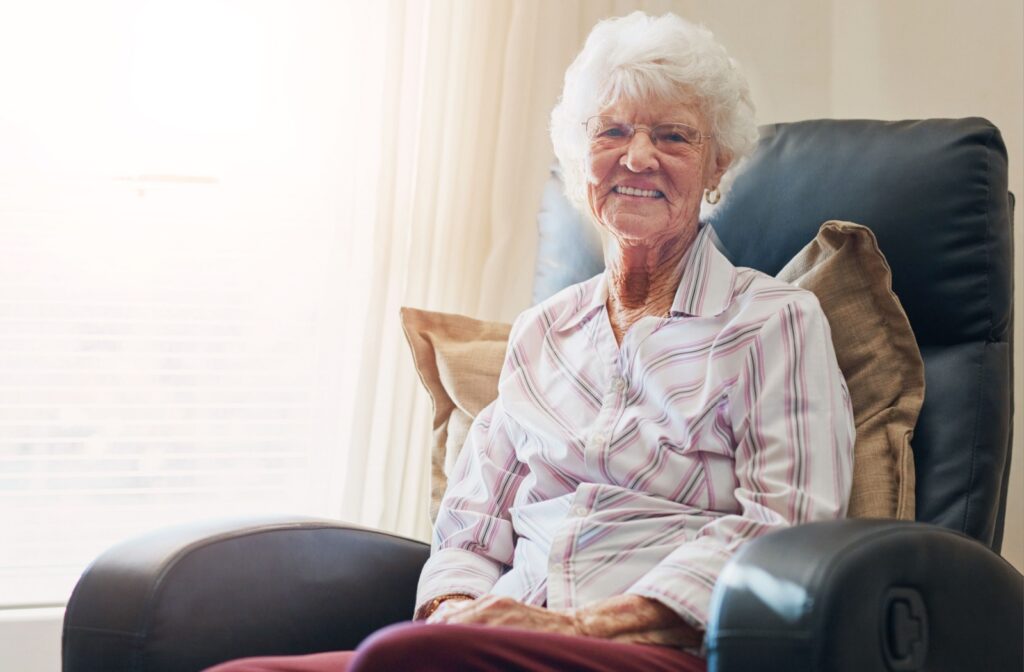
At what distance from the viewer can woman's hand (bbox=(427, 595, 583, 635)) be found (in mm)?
1132

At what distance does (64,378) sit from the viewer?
2.14m

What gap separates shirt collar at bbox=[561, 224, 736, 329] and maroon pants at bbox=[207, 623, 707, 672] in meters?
0.50

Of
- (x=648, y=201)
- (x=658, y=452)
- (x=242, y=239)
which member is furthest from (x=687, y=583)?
(x=242, y=239)

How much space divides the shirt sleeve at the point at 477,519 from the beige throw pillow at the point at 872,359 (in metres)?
0.46

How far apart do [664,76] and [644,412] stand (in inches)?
17.4

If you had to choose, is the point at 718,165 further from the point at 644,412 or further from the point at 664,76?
the point at 644,412

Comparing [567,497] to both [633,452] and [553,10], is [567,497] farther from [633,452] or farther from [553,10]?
[553,10]

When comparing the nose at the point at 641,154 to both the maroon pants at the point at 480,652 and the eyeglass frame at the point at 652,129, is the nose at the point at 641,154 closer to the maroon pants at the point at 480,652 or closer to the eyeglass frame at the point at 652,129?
the eyeglass frame at the point at 652,129

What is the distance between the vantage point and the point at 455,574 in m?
1.41

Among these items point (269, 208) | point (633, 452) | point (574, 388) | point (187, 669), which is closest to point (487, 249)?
point (269, 208)

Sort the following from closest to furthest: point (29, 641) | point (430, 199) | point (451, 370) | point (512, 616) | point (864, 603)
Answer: point (864, 603) → point (512, 616) → point (451, 370) → point (29, 641) → point (430, 199)

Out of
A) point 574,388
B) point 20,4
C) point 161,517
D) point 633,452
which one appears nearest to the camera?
point 633,452

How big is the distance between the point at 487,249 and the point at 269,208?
1.50ft

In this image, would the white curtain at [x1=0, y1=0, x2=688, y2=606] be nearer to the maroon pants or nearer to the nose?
the nose
